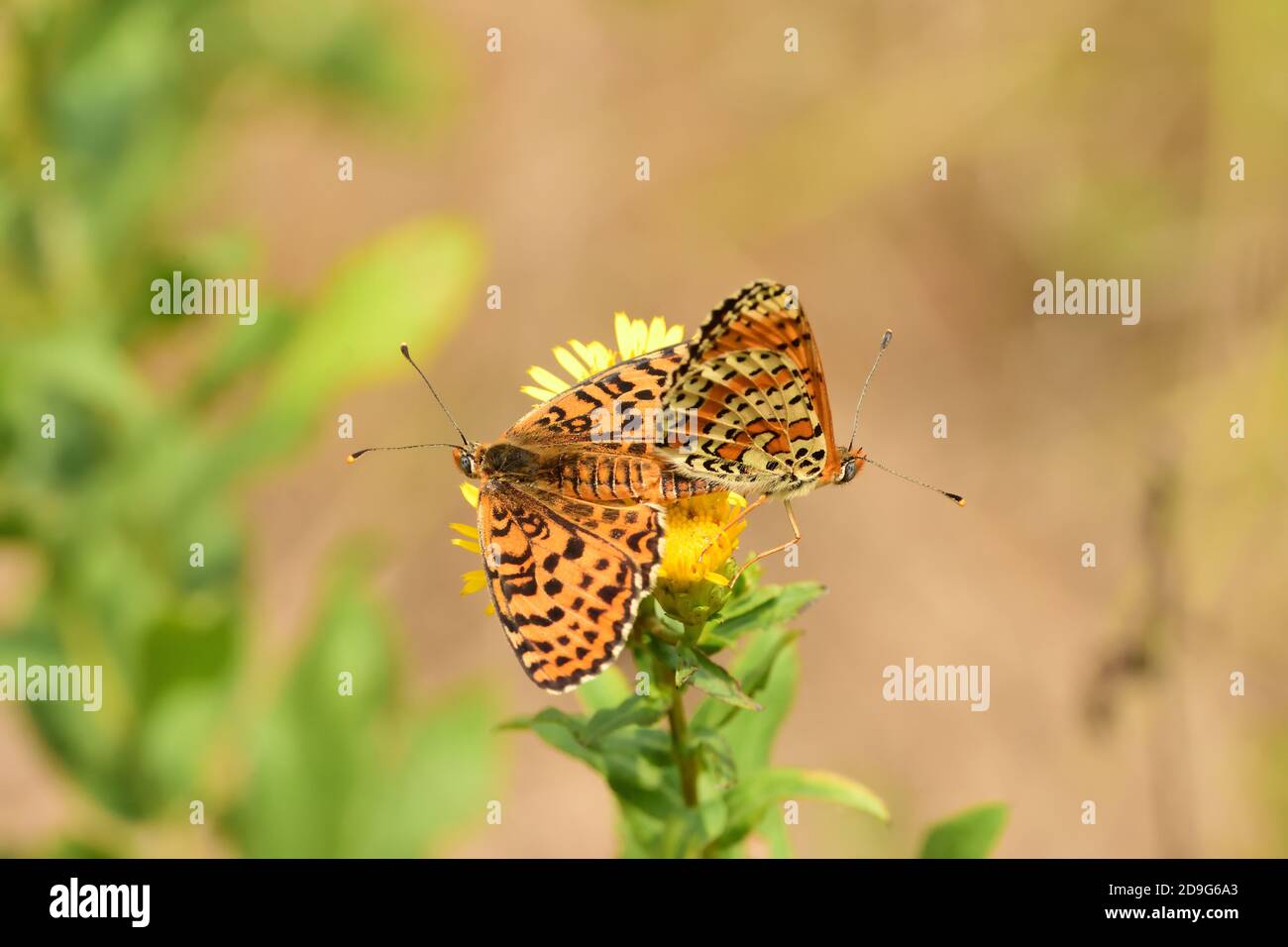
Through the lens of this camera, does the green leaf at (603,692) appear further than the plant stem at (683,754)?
Yes

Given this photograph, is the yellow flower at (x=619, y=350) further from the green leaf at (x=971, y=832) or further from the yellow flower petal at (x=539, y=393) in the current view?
the green leaf at (x=971, y=832)

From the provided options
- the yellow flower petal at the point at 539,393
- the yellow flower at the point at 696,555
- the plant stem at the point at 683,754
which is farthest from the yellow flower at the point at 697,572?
the yellow flower petal at the point at 539,393

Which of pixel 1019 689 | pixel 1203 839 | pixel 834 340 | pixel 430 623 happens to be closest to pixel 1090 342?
pixel 834 340

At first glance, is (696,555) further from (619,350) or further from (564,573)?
(619,350)

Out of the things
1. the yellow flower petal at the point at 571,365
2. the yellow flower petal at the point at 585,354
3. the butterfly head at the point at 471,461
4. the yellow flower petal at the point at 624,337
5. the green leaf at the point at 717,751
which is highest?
the yellow flower petal at the point at 624,337

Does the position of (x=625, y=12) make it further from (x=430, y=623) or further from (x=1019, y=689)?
(x=1019, y=689)

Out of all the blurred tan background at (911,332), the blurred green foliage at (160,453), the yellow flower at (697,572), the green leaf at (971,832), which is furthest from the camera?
the blurred tan background at (911,332)
